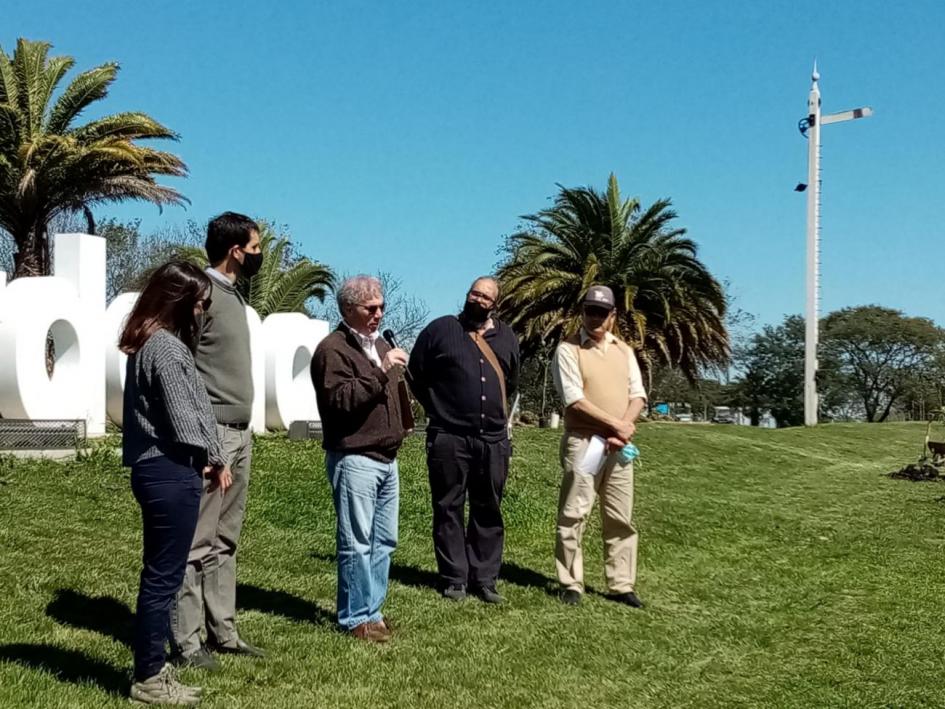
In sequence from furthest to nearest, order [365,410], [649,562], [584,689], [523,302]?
[523,302], [649,562], [365,410], [584,689]

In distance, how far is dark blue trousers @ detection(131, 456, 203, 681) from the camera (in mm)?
3924

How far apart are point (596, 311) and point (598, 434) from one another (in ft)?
2.73

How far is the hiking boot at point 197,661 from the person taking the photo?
4.64 metres

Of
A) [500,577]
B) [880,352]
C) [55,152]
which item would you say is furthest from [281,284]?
[880,352]

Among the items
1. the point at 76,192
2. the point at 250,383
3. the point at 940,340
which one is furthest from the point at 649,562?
the point at 940,340

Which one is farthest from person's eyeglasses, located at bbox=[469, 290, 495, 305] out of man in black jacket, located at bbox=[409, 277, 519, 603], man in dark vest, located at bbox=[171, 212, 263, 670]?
man in dark vest, located at bbox=[171, 212, 263, 670]

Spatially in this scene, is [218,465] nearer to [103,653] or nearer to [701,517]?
[103,653]

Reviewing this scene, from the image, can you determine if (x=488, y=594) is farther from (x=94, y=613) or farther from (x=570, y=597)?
(x=94, y=613)

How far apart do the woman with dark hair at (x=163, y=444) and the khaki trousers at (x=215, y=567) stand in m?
0.52

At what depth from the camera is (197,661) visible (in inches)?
184

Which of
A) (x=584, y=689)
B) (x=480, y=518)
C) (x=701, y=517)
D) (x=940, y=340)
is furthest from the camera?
(x=940, y=340)

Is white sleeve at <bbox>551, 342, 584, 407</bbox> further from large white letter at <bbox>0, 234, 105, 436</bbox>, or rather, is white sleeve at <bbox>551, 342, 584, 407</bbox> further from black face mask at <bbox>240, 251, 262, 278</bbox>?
large white letter at <bbox>0, 234, 105, 436</bbox>

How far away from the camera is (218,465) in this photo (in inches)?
168

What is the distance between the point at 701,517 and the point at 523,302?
16.1 metres
